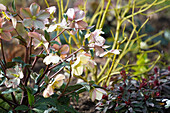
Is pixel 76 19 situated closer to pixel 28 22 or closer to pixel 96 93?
pixel 28 22

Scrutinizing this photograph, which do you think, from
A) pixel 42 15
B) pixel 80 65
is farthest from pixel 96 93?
pixel 42 15

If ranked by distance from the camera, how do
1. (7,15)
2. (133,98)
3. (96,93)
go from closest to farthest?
(7,15), (96,93), (133,98)

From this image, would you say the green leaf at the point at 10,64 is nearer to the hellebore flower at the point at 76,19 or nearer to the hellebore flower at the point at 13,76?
the hellebore flower at the point at 13,76

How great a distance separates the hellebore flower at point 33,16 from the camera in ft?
2.61

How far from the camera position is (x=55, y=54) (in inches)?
33.5

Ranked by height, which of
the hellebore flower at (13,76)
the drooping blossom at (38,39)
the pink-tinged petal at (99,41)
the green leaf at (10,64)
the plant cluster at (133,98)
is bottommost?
the plant cluster at (133,98)

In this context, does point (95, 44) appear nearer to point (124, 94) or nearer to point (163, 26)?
point (124, 94)

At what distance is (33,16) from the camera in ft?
2.66

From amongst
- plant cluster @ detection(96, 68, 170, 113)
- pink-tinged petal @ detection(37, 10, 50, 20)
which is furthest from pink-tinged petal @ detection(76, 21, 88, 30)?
plant cluster @ detection(96, 68, 170, 113)

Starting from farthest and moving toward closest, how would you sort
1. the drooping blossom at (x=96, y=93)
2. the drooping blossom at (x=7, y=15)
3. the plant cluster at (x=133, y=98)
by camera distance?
the plant cluster at (x=133, y=98)
the drooping blossom at (x=96, y=93)
the drooping blossom at (x=7, y=15)

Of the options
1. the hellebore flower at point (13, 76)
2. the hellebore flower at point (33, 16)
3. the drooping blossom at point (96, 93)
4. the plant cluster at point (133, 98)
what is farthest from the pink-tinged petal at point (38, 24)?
the plant cluster at point (133, 98)

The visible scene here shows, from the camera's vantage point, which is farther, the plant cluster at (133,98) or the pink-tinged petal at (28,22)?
the plant cluster at (133,98)

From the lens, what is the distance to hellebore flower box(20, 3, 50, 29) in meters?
0.80

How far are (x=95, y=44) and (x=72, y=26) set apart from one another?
0.13 metres
